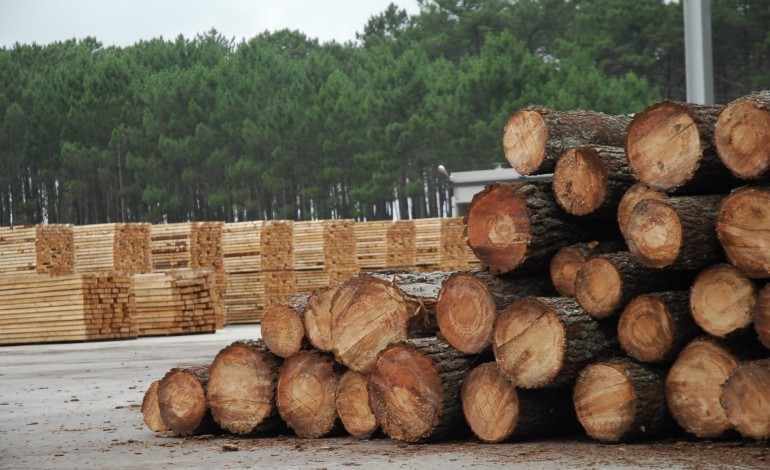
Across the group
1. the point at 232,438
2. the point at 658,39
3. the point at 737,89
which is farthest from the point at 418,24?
the point at 232,438

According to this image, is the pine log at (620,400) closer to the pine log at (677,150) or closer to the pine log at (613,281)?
the pine log at (613,281)

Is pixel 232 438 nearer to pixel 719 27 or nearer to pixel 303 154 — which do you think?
pixel 719 27

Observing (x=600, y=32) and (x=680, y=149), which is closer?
(x=680, y=149)

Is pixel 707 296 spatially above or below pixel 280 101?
below

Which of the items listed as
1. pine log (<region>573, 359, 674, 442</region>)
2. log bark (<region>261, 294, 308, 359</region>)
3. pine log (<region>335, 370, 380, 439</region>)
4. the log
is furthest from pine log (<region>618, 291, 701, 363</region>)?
log bark (<region>261, 294, 308, 359</region>)

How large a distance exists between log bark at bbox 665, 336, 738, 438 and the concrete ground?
0.11m

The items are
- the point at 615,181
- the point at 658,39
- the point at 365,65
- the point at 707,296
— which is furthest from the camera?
the point at 365,65

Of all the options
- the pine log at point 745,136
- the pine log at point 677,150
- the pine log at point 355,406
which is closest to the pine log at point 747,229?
the pine log at point 745,136

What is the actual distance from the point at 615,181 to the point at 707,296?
1042 millimetres

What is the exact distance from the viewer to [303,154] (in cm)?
7769

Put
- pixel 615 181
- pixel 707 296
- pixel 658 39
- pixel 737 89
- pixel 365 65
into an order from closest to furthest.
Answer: pixel 707 296
pixel 615 181
pixel 737 89
pixel 658 39
pixel 365 65

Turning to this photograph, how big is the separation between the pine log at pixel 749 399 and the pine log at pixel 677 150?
120 cm

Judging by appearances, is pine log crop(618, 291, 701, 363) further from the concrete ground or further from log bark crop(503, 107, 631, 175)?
log bark crop(503, 107, 631, 175)

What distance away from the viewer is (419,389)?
779 cm
